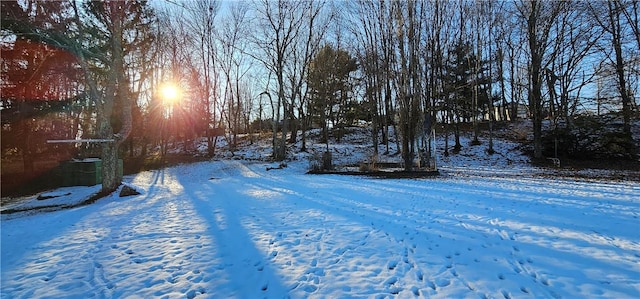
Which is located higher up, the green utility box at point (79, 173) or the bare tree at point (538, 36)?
the bare tree at point (538, 36)

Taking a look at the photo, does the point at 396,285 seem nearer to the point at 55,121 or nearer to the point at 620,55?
the point at 55,121

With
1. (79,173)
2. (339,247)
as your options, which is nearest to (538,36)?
(339,247)

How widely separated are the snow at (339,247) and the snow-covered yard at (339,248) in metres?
0.02

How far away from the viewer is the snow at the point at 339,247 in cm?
327

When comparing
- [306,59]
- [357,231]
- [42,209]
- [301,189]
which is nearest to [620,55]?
[306,59]

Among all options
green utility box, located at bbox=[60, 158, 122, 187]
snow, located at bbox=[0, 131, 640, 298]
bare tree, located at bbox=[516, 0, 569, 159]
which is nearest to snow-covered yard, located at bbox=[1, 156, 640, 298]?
snow, located at bbox=[0, 131, 640, 298]

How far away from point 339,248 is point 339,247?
4 cm

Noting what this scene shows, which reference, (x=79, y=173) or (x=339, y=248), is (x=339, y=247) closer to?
(x=339, y=248)

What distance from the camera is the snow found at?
10.7ft

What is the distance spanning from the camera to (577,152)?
17906 mm

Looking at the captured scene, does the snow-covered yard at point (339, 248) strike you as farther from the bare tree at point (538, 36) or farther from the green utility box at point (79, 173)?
the bare tree at point (538, 36)

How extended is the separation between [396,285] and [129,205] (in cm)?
762

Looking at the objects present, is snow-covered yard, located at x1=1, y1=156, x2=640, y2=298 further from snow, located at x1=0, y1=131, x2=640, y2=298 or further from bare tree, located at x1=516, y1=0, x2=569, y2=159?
bare tree, located at x1=516, y1=0, x2=569, y2=159

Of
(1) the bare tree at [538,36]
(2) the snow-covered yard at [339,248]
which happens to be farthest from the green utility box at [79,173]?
(1) the bare tree at [538,36]
